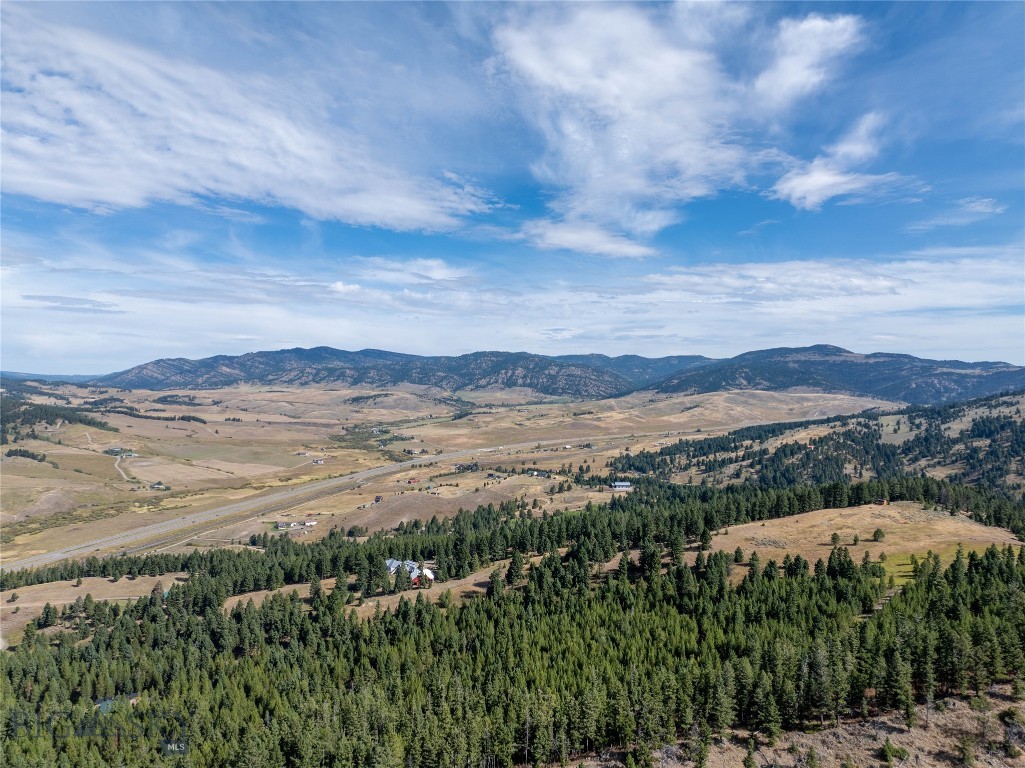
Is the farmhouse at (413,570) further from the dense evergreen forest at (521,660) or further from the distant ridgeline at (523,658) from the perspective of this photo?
the dense evergreen forest at (521,660)

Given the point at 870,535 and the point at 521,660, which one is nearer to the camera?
the point at 521,660

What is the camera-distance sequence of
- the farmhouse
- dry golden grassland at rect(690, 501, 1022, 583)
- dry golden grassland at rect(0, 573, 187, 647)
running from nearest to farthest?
dry golden grassland at rect(690, 501, 1022, 583)
dry golden grassland at rect(0, 573, 187, 647)
the farmhouse

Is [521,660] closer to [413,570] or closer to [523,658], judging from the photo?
[523,658]

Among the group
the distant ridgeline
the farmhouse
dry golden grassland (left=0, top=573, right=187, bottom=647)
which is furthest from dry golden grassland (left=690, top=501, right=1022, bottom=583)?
dry golden grassland (left=0, top=573, right=187, bottom=647)

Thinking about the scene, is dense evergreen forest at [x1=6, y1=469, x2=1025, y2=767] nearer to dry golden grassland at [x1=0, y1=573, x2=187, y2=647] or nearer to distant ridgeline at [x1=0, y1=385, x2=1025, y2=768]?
distant ridgeline at [x1=0, y1=385, x2=1025, y2=768]

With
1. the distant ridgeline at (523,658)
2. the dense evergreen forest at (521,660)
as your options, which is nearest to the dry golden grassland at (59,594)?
the distant ridgeline at (523,658)

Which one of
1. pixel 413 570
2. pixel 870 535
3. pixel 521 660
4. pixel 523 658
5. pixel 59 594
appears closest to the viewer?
pixel 523 658

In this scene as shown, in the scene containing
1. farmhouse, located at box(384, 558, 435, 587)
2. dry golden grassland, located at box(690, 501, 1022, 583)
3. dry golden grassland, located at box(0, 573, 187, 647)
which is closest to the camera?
dry golden grassland, located at box(690, 501, 1022, 583)

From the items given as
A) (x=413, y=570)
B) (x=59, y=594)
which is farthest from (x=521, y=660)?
(x=59, y=594)

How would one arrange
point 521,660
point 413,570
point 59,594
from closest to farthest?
point 521,660 < point 413,570 < point 59,594

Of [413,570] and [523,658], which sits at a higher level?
[523,658]
